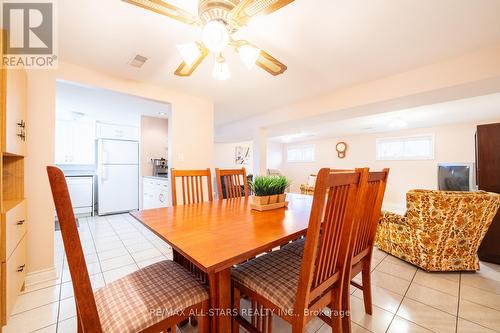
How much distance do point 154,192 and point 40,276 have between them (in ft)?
7.04

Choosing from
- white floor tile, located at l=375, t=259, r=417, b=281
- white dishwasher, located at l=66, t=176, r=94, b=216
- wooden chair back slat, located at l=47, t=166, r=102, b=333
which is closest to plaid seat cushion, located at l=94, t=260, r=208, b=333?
wooden chair back slat, located at l=47, t=166, r=102, b=333

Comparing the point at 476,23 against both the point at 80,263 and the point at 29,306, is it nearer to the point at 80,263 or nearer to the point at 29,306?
the point at 80,263

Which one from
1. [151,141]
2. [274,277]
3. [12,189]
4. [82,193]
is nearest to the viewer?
[274,277]

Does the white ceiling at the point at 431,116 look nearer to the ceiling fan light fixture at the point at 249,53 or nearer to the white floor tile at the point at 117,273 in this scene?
the ceiling fan light fixture at the point at 249,53

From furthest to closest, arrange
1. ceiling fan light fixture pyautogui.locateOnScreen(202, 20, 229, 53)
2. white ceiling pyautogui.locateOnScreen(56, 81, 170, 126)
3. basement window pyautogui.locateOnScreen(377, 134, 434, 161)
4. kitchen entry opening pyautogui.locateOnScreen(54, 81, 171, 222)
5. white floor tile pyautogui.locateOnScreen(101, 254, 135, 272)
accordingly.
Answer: basement window pyautogui.locateOnScreen(377, 134, 434, 161)
kitchen entry opening pyautogui.locateOnScreen(54, 81, 171, 222)
white ceiling pyautogui.locateOnScreen(56, 81, 170, 126)
white floor tile pyautogui.locateOnScreen(101, 254, 135, 272)
ceiling fan light fixture pyautogui.locateOnScreen(202, 20, 229, 53)

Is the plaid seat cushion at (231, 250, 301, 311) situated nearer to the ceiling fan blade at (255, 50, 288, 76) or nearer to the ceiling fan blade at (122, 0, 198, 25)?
the ceiling fan blade at (255, 50, 288, 76)

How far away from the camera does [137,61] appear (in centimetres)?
212

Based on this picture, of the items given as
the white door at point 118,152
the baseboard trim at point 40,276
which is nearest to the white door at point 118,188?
the white door at point 118,152

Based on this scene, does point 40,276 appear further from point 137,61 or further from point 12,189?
point 137,61

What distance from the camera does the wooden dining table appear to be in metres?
0.78

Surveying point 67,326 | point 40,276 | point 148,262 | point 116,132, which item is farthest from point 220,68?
point 116,132

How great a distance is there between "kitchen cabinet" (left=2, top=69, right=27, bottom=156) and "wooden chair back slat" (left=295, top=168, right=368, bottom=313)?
1.97 meters

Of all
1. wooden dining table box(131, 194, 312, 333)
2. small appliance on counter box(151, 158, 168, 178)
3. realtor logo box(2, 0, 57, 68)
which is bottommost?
wooden dining table box(131, 194, 312, 333)

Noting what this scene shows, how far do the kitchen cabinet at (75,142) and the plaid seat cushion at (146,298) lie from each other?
489 cm
